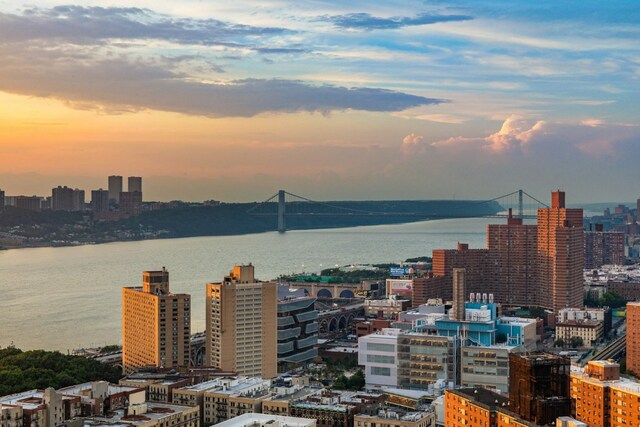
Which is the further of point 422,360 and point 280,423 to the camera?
point 422,360

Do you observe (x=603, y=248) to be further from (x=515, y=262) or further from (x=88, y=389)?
(x=88, y=389)

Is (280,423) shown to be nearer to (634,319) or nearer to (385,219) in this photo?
(634,319)

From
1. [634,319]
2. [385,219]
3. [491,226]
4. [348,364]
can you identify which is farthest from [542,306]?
[385,219]

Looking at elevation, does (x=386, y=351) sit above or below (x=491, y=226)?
below

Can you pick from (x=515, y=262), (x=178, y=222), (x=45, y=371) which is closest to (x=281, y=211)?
(x=178, y=222)

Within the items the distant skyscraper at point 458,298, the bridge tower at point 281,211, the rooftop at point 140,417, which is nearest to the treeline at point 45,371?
the rooftop at point 140,417

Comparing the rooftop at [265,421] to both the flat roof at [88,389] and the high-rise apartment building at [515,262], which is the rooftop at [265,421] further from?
the high-rise apartment building at [515,262]

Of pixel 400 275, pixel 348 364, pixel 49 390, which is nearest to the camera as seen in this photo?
pixel 49 390

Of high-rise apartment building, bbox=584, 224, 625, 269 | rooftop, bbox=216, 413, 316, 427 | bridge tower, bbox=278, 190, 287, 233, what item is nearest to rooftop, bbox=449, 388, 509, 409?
rooftop, bbox=216, 413, 316, 427

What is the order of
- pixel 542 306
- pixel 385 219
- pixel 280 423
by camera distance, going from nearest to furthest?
1. pixel 280 423
2. pixel 542 306
3. pixel 385 219
